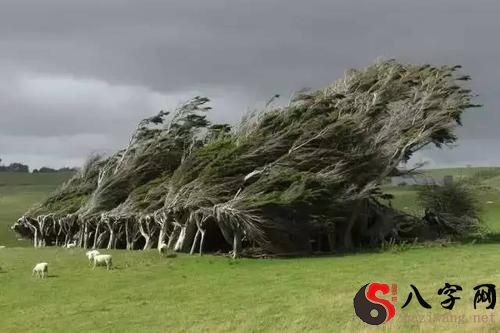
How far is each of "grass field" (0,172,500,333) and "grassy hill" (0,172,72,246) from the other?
26.6 metres

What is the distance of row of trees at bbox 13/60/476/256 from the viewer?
111ft

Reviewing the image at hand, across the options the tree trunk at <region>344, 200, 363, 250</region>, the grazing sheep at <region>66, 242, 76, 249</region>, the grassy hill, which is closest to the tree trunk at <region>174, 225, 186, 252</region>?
the grazing sheep at <region>66, 242, 76, 249</region>

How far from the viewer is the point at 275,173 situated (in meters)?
33.9

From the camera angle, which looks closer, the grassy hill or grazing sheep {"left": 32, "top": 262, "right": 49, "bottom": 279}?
grazing sheep {"left": 32, "top": 262, "right": 49, "bottom": 279}

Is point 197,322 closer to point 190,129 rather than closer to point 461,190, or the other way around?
point 190,129

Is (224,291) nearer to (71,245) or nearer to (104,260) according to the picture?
(104,260)

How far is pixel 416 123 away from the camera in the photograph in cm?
4000

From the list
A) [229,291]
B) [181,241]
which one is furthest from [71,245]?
[229,291]

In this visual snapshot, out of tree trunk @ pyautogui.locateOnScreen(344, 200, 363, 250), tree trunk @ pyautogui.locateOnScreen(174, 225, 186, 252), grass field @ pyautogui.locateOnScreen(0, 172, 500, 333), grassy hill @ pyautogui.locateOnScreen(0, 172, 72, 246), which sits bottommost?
grass field @ pyautogui.locateOnScreen(0, 172, 500, 333)

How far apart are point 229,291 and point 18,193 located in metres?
81.2

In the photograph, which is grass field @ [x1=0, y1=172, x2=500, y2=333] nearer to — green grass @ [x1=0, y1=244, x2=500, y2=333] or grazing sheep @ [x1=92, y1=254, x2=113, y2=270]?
green grass @ [x1=0, y1=244, x2=500, y2=333]

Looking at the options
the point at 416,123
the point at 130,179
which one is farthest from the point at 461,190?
the point at 130,179

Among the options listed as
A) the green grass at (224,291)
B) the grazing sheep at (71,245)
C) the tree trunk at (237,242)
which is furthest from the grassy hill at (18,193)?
the green grass at (224,291)

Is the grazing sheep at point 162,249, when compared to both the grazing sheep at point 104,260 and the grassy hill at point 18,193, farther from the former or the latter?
the grassy hill at point 18,193
